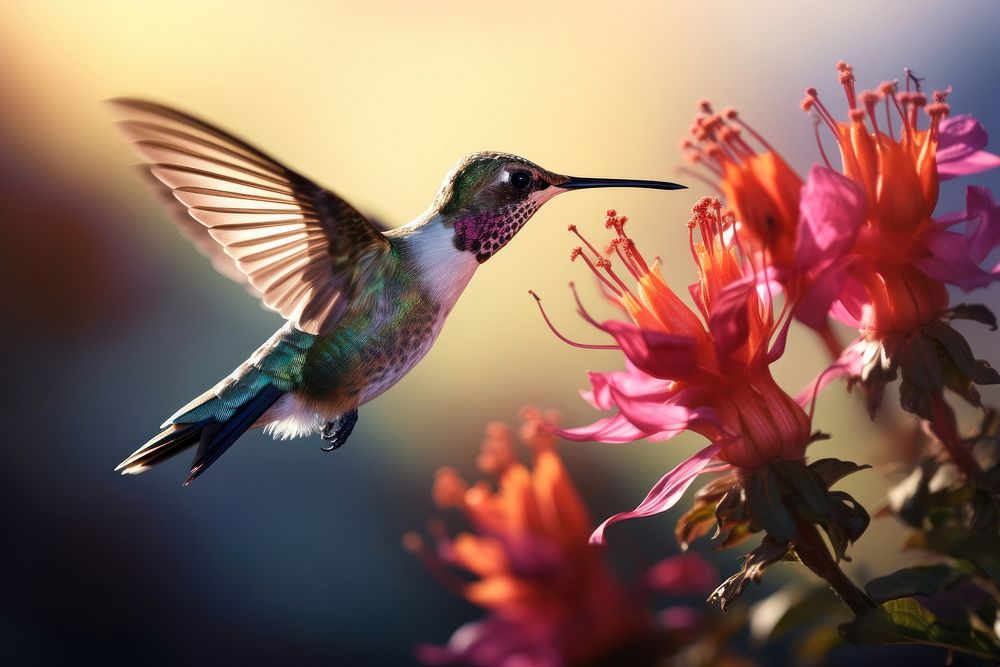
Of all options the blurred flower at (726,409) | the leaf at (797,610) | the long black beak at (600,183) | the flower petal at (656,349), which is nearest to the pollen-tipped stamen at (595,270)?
the blurred flower at (726,409)

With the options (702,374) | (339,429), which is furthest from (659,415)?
(339,429)

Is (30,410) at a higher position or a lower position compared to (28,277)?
lower

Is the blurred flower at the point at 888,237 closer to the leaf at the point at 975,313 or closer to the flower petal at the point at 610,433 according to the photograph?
the leaf at the point at 975,313

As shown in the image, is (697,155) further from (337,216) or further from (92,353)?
(92,353)

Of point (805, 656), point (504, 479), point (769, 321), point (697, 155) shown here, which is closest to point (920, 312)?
point (769, 321)

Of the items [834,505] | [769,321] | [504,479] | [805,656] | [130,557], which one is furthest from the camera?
[130,557]

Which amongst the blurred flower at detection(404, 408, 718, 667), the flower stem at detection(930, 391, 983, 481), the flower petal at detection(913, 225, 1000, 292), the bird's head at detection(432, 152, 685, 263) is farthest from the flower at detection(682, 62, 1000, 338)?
the blurred flower at detection(404, 408, 718, 667)
